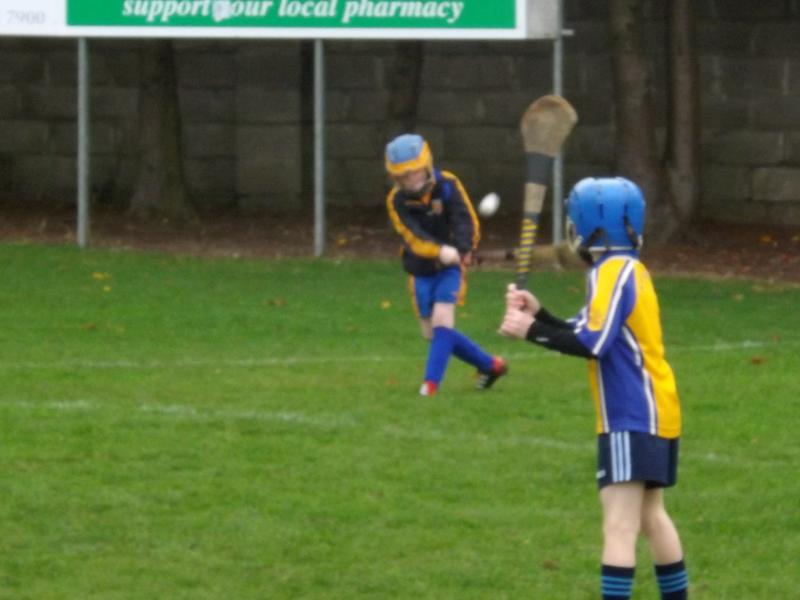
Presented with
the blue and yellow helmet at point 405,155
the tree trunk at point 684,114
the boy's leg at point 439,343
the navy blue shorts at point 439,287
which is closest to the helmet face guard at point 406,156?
the blue and yellow helmet at point 405,155

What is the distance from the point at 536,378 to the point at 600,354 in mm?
6140

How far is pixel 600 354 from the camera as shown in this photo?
6.22m

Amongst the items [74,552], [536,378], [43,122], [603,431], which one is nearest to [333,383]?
[536,378]

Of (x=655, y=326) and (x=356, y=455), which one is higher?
(x=655, y=326)

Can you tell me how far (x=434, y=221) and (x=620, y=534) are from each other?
513 centimetres

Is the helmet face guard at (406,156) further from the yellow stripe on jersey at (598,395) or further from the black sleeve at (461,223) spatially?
the yellow stripe on jersey at (598,395)

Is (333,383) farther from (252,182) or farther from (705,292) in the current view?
(252,182)

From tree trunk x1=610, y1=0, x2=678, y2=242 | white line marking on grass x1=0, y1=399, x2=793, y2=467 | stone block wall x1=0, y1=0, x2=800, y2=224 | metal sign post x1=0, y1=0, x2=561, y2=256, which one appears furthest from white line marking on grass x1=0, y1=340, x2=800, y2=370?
stone block wall x1=0, y1=0, x2=800, y2=224

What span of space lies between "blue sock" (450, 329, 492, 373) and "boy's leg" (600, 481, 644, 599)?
5025mm

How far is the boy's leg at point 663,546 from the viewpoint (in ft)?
21.4

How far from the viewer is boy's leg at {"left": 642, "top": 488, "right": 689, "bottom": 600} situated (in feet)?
21.4

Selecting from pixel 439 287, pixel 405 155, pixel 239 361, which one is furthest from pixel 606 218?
pixel 239 361

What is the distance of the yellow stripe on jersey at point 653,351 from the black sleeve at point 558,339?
0.19 m

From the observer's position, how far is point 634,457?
6312 mm
